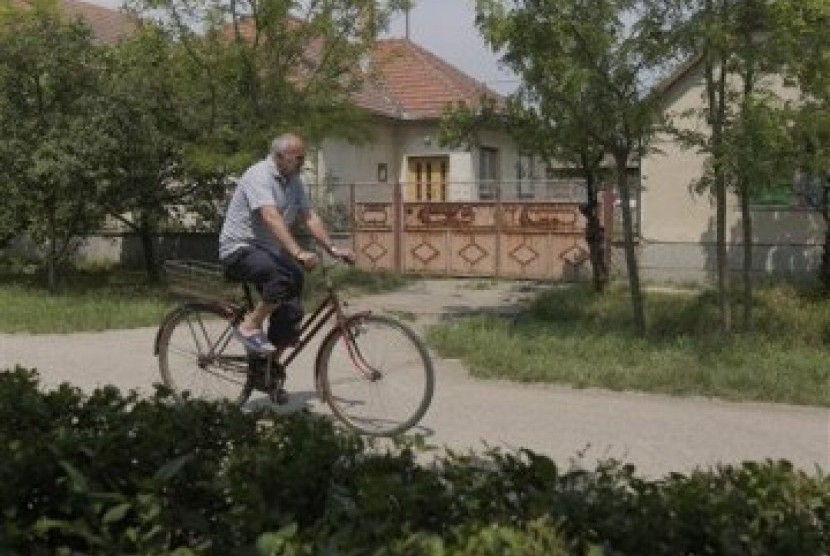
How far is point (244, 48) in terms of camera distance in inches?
681

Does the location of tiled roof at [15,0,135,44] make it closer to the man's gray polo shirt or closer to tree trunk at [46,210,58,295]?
tree trunk at [46,210,58,295]

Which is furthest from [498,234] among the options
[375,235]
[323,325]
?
[323,325]

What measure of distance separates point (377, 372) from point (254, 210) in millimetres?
1308

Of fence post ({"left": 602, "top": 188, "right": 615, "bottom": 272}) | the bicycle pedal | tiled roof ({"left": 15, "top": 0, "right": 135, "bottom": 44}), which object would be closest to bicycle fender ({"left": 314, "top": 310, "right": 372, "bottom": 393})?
the bicycle pedal

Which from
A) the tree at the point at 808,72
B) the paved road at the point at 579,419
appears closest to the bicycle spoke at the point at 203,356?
the paved road at the point at 579,419

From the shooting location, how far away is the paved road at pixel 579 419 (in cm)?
675

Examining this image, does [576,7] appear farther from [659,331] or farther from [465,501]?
[465,501]

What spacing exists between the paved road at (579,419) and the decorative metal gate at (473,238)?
11003 mm

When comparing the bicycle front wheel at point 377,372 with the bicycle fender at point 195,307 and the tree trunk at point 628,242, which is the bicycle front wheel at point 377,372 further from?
the tree trunk at point 628,242

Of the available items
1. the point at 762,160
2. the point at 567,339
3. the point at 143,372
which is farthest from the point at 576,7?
the point at 143,372

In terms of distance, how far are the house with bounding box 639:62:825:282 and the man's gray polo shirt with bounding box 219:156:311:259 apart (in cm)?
1115

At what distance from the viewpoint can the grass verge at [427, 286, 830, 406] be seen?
8961 millimetres

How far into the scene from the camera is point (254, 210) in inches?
282

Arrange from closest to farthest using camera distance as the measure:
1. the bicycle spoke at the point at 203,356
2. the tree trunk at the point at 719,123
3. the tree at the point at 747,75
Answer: the bicycle spoke at the point at 203,356 < the tree at the point at 747,75 < the tree trunk at the point at 719,123
